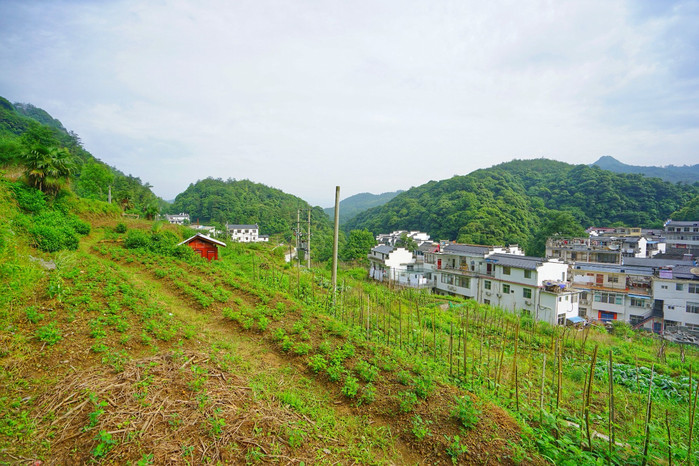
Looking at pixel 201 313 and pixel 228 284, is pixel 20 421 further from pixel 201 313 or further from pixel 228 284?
pixel 228 284

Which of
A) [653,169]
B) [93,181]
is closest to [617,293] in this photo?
[93,181]

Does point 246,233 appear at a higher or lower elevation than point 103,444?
higher

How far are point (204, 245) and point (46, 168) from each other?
7.44m

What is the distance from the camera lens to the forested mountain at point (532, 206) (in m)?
49.4

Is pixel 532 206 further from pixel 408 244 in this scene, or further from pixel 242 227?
pixel 242 227

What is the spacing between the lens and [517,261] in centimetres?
2323

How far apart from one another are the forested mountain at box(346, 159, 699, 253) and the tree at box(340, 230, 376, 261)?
16129 mm

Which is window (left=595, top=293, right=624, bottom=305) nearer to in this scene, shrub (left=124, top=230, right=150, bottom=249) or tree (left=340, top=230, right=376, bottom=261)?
tree (left=340, top=230, right=376, bottom=261)

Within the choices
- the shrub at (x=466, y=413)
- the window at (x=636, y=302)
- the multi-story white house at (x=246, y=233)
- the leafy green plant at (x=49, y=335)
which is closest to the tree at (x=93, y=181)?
the leafy green plant at (x=49, y=335)

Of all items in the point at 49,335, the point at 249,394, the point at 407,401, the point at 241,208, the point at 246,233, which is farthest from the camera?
the point at 241,208

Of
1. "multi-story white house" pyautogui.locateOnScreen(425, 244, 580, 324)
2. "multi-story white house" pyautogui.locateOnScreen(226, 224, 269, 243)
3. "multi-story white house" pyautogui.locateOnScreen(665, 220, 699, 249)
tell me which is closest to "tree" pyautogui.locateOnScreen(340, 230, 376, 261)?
"multi-story white house" pyautogui.locateOnScreen(425, 244, 580, 324)

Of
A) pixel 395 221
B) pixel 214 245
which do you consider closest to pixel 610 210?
pixel 395 221

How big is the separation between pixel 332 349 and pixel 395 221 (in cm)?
6644

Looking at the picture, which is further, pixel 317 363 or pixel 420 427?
pixel 317 363
